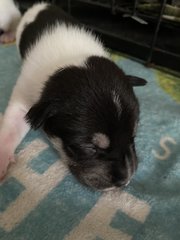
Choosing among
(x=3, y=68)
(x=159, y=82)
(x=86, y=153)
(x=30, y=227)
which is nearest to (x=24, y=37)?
(x=3, y=68)

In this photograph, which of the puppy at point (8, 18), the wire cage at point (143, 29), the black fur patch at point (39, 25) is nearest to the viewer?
the black fur patch at point (39, 25)

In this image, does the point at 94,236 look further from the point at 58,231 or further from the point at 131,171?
the point at 131,171

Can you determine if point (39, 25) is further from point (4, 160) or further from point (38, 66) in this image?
point (4, 160)

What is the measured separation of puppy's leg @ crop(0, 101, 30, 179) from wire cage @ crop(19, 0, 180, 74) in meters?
1.25

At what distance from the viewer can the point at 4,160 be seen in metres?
1.89

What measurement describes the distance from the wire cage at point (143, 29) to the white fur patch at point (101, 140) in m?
1.42

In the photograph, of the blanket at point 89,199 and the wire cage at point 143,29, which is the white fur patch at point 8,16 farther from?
the blanket at point 89,199

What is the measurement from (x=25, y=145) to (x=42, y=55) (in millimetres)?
540

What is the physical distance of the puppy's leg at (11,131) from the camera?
6.31ft

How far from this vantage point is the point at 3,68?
110 inches

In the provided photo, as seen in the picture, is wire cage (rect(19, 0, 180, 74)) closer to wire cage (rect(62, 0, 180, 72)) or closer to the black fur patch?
wire cage (rect(62, 0, 180, 72))

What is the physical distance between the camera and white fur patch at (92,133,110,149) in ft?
5.08

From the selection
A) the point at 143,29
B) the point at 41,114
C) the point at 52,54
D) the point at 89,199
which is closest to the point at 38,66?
the point at 52,54

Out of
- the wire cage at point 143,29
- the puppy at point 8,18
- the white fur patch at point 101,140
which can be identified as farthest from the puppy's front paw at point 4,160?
the puppy at point 8,18
